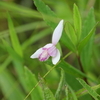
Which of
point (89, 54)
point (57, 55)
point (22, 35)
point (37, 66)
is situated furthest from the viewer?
point (22, 35)

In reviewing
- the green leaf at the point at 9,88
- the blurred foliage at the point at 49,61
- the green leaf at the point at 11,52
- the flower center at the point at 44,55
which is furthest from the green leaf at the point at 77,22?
the green leaf at the point at 9,88

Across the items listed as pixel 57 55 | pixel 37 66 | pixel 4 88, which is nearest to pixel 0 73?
pixel 4 88

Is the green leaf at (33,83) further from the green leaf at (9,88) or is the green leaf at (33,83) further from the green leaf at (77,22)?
the green leaf at (9,88)

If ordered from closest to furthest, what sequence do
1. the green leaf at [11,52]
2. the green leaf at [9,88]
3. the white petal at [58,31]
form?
the white petal at [58,31]
the green leaf at [11,52]
the green leaf at [9,88]

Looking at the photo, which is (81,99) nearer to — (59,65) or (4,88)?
(59,65)

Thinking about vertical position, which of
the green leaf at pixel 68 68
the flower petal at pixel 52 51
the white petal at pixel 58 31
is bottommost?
the green leaf at pixel 68 68

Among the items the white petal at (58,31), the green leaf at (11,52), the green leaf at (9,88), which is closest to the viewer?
the white petal at (58,31)
